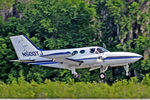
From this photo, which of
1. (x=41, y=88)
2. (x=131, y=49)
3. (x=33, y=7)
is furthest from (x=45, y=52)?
(x=33, y=7)

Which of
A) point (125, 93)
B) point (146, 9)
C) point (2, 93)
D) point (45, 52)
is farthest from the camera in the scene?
point (146, 9)

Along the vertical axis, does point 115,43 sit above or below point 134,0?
below

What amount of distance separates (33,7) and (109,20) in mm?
10558

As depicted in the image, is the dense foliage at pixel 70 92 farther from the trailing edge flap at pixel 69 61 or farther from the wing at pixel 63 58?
the trailing edge flap at pixel 69 61

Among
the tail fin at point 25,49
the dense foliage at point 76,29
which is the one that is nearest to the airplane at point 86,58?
the tail fin at point 25,49

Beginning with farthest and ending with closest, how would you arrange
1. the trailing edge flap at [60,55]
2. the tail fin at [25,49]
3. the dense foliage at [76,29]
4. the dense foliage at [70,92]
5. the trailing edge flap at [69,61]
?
1. the dense foliage at [76,29]
2. the tail fin at [25,49]
3. the trailing edge flap at [69,61]
4. the trailing edge flap at [60,55]
5. the dense foliage at [70,92]

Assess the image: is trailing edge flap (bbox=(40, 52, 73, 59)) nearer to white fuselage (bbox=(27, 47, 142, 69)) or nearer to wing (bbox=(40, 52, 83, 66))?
wing (bbox=(40, 52, 83, 66))

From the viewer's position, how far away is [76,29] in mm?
54219

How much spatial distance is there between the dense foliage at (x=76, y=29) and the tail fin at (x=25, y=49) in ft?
41.8

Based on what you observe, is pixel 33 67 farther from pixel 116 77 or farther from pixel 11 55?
pixel 116 77

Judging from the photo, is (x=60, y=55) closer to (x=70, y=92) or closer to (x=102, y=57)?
(x=102, y=57)

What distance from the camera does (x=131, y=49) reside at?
163ft

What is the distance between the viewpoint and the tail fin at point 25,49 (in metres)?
35.5

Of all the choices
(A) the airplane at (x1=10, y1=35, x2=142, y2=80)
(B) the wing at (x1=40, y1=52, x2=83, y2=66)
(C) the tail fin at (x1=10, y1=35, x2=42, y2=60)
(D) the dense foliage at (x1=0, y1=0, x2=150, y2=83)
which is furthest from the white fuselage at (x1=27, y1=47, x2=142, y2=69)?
(D) the dense foliage at (x1=0, y1=0, x2=150, y2=83)
